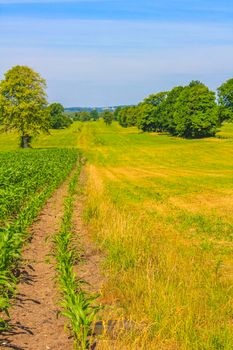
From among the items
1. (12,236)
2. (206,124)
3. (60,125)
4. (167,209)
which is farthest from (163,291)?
(60,125)

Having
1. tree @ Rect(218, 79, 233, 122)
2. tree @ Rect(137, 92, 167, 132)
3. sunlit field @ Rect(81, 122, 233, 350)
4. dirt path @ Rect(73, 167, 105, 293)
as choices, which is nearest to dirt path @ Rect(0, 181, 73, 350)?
dirt path @ Rect(73, 167, 105, 293)

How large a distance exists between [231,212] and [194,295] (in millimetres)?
11365

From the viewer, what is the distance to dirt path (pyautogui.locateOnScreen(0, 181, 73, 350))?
6.19m

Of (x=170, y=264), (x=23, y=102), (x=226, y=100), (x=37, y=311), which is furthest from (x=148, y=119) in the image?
(x=37, y=311)

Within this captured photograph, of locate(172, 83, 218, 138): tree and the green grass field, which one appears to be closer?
the green grass field

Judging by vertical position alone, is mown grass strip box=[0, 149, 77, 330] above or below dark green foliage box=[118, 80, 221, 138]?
below

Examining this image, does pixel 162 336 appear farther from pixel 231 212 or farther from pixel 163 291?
pixel 231 212

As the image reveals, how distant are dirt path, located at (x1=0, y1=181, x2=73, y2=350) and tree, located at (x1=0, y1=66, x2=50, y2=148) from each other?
41.8 meters

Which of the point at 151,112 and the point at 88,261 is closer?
the point at 88,261

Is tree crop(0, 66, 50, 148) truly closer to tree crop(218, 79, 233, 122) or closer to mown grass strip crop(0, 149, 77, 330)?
mown grass strip crop(0, 149, 77, 330)

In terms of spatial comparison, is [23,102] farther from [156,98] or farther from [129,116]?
[129,116]

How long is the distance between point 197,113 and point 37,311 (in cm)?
6966

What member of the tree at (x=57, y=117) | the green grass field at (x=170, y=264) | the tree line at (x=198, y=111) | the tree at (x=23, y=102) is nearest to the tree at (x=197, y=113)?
the tree line at (x=198, y=111)

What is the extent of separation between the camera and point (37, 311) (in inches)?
289
